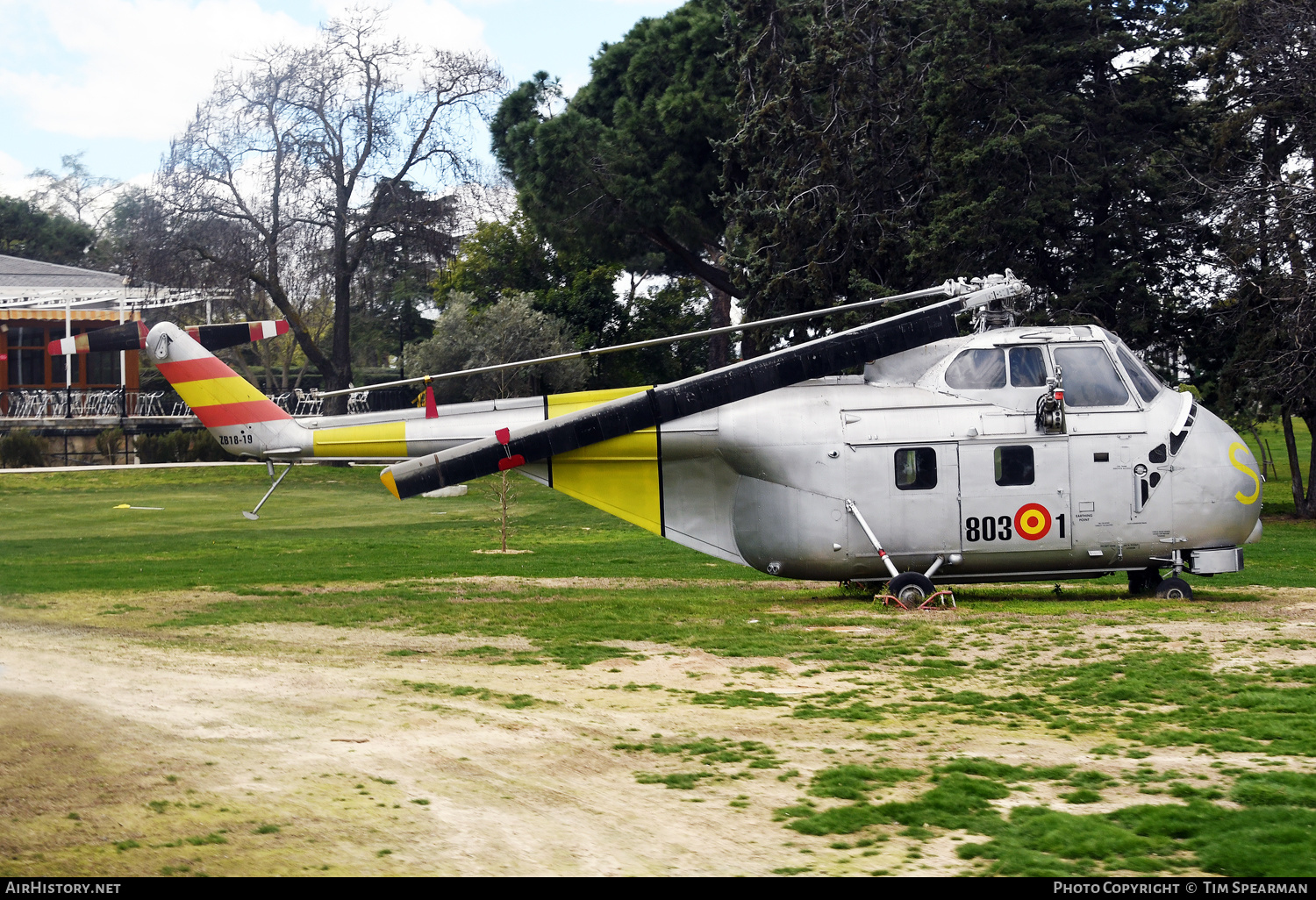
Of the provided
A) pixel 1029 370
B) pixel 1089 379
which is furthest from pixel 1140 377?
pixel 1029 370

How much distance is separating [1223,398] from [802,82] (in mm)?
15960

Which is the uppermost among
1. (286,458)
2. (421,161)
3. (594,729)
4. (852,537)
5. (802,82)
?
(421,161)

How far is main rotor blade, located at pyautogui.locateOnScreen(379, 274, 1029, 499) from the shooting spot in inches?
586

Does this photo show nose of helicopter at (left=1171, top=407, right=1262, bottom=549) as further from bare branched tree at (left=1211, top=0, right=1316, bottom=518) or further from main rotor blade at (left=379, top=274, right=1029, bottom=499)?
bare branched tree at (left=1211, top=0, right=1316, bottom=518)

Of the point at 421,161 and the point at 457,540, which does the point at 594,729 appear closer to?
the point at 457,540

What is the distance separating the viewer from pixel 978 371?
645 inches

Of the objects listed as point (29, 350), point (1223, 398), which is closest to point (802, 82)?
point (1223, 398)

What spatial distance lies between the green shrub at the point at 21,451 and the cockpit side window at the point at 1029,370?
1768 inches

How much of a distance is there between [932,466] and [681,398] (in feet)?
11.8

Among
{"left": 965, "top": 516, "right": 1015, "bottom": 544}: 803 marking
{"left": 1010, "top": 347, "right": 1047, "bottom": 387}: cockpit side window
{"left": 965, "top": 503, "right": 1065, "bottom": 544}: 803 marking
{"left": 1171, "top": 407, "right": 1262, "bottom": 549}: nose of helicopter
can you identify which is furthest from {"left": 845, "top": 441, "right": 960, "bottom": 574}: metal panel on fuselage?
{"left": 1171, "top": 407, "right": 1262, "bottom": 549}: nose of helicopter

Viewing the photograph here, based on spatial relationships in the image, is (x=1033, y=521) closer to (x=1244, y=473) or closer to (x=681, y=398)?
(x=1244, y=473)

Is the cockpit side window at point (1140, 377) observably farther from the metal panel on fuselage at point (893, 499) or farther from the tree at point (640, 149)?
the tree at point (640, 149)

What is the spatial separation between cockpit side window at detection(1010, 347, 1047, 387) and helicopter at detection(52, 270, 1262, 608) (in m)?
0.02

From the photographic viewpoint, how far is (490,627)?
15.1 metres
